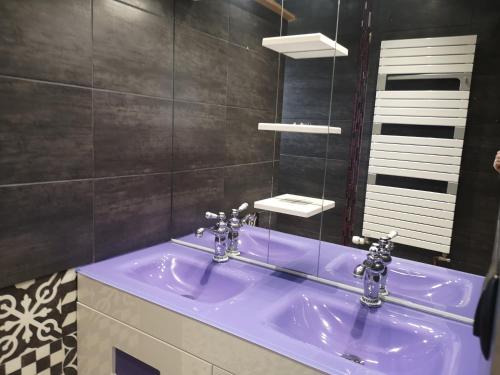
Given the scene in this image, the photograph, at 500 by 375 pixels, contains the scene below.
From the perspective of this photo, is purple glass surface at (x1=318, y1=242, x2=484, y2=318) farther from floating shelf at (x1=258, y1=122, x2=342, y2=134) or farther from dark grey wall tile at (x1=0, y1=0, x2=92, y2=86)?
dark grey wall tile at (x1=0, y1=0, x2=92, y2=86)

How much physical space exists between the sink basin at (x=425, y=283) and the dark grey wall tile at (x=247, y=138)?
565mm

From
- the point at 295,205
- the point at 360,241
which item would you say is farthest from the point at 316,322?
the point at 295,205

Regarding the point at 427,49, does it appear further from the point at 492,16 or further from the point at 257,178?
the point at 257,178

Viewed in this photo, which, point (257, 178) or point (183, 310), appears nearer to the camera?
point (183, 310)

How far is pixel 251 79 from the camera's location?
1.72 meters

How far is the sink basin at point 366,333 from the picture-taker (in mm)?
1066

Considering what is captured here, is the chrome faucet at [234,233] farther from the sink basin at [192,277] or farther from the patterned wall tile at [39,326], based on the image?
the patterned wall tile at [39,326]

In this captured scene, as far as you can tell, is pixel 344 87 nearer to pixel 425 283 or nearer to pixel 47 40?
pixel 425 283

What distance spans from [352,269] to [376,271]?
14 centimetres

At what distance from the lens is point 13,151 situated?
116cm

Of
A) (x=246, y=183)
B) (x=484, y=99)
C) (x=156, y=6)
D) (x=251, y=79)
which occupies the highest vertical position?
(x=156, y=6)

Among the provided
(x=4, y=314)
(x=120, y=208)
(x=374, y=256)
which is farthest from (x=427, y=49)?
(x=4, y=314)

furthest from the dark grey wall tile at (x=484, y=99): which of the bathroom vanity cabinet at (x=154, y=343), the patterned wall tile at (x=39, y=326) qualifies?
the patterned wall tile at (x=39, y=326)

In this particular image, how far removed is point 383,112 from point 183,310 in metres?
0.90
